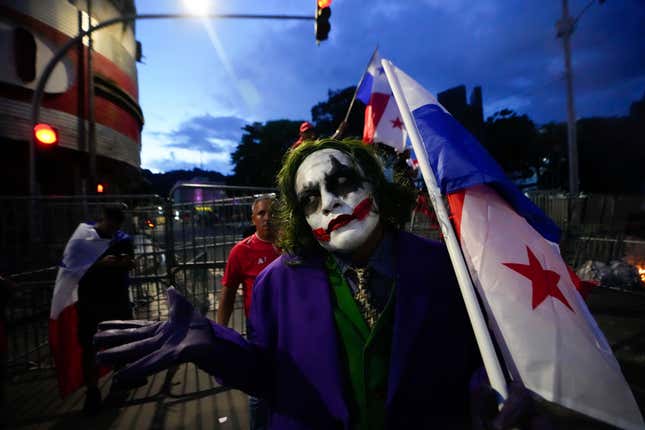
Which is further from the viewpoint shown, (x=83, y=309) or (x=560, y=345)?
(x=83, y=309)

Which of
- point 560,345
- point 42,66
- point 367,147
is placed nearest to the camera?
point 560,345

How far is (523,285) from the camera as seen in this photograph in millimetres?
1329

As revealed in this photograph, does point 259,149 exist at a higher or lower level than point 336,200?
higher

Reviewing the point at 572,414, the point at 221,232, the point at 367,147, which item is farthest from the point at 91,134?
the point at 572,414

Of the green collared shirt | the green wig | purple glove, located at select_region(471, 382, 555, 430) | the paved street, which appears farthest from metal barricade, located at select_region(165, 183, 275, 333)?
purple glove, located at select_region(471, 382, 555, 430)

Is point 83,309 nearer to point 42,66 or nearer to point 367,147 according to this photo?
point 367,147

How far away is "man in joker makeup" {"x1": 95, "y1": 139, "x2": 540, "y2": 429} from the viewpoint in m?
1.23

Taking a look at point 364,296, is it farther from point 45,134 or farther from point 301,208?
point 45,134

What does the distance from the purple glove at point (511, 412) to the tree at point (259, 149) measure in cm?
3584

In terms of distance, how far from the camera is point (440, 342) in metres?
1.32

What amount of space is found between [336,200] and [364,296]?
15.7 inches

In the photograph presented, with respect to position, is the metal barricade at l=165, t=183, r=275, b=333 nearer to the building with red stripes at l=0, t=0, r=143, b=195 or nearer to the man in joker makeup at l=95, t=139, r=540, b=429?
the man in joker makeup at l=95, t=139, r=540, b=429

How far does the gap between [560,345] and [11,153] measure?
14112 millimetres

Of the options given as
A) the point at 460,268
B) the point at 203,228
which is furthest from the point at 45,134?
the point at 460,268
